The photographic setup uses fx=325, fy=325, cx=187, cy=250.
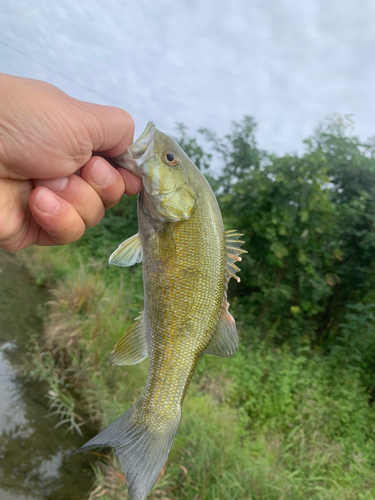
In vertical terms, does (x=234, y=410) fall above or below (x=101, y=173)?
below

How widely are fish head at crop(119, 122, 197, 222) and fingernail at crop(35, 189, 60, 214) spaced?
48 cm

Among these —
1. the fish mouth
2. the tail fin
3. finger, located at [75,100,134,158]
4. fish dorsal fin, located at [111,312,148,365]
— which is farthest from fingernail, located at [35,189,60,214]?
the tail fin

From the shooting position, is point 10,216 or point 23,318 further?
point 23,318

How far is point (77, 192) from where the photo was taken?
1839mm

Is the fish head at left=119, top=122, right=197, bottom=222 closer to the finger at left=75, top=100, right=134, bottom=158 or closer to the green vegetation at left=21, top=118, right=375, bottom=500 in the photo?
the finger at left=75, top=100, right=134, bottom=158

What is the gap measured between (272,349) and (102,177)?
5142 mm

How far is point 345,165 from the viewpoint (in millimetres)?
5969

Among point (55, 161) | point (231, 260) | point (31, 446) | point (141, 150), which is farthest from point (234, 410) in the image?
point (55, 161)

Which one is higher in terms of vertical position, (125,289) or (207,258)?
(207,258)

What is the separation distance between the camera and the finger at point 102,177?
1.82m

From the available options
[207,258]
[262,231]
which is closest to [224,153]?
[262,231]

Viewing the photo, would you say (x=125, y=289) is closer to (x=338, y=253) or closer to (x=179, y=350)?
(x=338, y=253)

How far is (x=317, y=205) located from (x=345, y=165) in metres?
1.34

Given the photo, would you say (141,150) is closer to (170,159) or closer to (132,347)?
(170,159)
